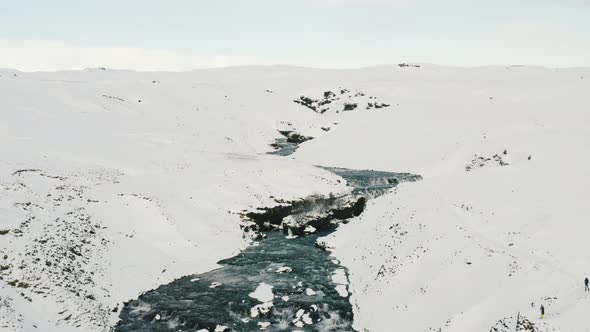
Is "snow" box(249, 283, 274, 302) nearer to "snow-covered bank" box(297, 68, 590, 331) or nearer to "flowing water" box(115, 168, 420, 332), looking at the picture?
"flowing water" box(115, 168, 420, 332)

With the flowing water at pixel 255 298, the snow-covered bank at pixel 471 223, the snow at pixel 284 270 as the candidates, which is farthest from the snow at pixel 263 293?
the snow-covered bank at pixel 471 223

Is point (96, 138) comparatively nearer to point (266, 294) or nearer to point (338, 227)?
point (338, 227)

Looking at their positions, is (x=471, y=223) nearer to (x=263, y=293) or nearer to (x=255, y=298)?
(x=263, y=293)

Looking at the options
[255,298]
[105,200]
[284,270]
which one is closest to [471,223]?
[284,270]

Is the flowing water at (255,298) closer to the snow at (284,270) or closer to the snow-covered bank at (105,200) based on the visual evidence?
the snow at (284,270)

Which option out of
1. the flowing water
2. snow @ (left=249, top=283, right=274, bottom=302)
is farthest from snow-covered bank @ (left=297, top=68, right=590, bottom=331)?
snow @ (left=249, top=283, right=274, bottom=302)
